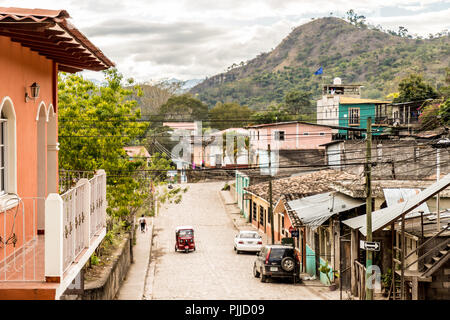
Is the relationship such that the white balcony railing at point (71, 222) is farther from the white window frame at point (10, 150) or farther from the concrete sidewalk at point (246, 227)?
the concrete sidewalk at point (246, 227)

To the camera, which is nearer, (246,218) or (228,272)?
(228,272)

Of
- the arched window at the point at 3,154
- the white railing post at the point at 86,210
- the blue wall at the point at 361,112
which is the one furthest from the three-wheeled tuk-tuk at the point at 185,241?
the blue wall at the point at 361,112

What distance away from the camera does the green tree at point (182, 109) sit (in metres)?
72.2

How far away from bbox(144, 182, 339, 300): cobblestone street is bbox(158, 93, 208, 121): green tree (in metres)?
27.5

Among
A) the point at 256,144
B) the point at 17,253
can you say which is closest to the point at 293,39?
the point at 256,144

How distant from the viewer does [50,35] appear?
6.28 m

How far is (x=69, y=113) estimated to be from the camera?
23312 millimetres

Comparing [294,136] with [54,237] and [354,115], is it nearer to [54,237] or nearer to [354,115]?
[354,115]

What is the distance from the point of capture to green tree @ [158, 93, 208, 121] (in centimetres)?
7225

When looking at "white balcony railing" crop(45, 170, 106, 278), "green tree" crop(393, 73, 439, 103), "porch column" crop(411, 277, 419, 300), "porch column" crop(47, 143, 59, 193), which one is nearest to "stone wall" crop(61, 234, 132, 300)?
"porch column" crop(47, 143, 59, 193)

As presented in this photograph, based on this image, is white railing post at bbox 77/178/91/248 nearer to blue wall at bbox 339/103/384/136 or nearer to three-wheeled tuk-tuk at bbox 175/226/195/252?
three-wheeled tuk-tuk at bbox 175/226/195/252

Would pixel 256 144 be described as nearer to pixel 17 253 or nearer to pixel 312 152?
pixel 312 152
